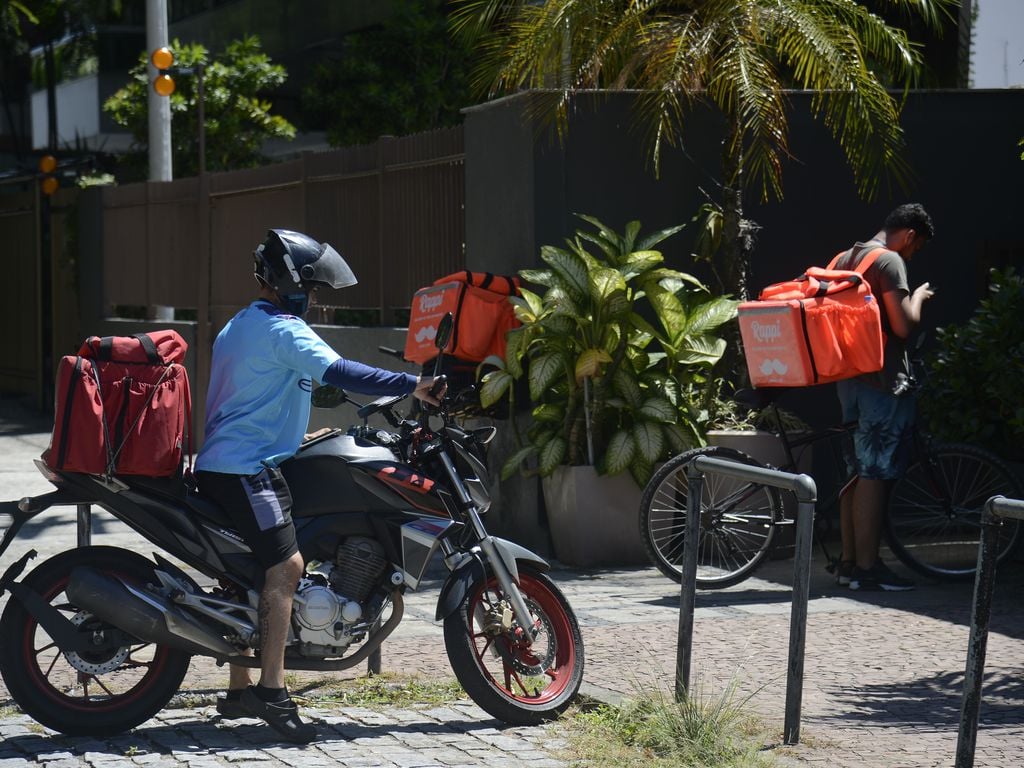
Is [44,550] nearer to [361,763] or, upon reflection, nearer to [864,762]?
[361,763]

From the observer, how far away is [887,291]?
8.35m

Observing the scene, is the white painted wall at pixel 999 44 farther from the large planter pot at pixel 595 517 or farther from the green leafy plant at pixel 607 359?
the large planter pot at pixel 595 517

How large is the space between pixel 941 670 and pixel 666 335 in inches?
129

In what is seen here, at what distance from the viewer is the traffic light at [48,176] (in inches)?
728

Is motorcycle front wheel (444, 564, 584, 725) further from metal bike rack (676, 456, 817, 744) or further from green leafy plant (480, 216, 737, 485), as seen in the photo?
green leafy plant (480, 216, 737, 485)

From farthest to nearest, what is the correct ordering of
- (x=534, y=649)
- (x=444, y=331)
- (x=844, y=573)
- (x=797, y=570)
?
1. (x=844, y=573)
2. (x=534, y=649)
3. (x=797, y=570)
4. (x=444, y=331)

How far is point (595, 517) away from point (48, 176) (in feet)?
39.5

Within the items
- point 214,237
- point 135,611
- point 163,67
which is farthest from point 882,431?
point 163,67

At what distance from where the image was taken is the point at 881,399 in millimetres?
8406

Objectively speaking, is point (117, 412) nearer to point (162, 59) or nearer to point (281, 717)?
point (281, 717)

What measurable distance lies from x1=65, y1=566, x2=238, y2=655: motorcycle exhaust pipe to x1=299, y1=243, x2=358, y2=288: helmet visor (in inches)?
48.4

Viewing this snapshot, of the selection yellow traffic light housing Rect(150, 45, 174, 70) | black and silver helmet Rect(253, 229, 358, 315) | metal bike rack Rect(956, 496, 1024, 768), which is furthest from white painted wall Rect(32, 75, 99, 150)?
metal bike rack Rect(956, 496, 1024, 768)

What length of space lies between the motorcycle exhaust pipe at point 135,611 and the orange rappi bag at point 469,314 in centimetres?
405

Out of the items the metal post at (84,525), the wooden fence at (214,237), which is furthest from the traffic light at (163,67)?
the metal post at (84,525)
